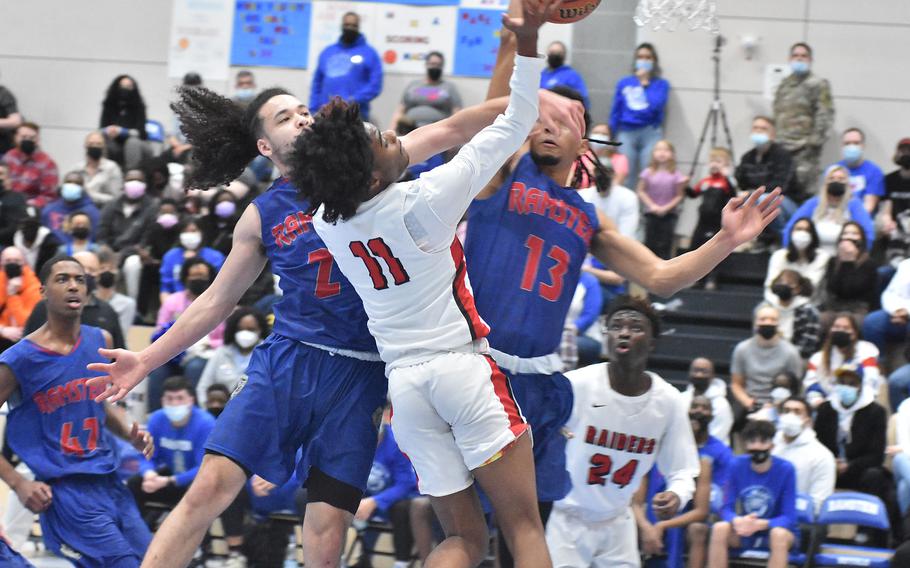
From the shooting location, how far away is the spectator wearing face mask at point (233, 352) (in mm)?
9570

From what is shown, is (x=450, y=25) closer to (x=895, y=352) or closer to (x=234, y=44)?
(x=234, y=44)

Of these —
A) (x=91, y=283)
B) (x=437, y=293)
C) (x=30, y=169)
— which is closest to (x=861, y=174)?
(x=91, y=283)

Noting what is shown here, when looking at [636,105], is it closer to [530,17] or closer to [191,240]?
[191,240]

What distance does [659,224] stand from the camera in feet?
38.8

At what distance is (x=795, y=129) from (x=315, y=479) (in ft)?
28.6

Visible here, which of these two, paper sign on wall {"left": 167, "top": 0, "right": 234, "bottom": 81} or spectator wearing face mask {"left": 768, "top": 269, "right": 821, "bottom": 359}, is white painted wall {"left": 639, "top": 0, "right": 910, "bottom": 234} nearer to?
spectator wearing face mask {"left": 768, "top": 269, "right": 821, "bottom": 359}

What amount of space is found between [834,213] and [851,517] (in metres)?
3.49

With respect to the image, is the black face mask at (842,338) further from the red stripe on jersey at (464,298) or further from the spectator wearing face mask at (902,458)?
the red stripe on jersey at (464,298)

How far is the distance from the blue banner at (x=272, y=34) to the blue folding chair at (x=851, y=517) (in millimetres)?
8418

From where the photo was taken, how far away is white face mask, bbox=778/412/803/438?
8.70m

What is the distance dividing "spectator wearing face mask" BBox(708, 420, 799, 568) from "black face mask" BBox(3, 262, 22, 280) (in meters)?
5.92

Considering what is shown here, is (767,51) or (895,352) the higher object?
(767,51)

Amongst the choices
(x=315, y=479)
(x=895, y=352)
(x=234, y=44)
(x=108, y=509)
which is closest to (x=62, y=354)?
(x=108, y=509)

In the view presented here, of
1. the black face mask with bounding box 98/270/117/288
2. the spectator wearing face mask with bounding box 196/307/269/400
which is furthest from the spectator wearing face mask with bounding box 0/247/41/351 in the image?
the spectator wearing face mask with bounding box 196/307/269/400
